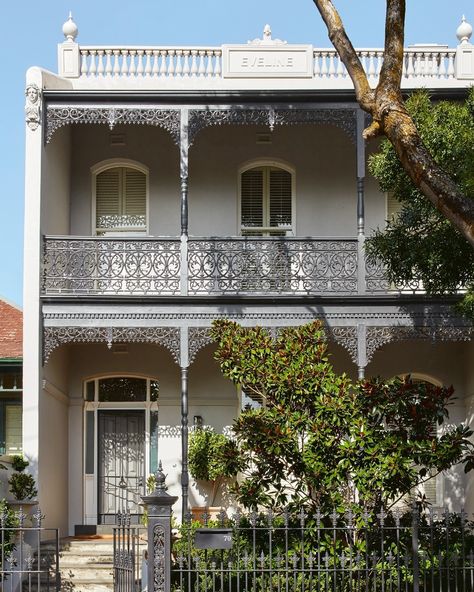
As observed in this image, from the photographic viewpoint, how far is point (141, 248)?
1955 cm

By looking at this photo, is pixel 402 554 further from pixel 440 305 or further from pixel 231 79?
pixel 231 79

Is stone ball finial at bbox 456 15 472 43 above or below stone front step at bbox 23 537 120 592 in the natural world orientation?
above

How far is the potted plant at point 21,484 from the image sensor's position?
18.0 m

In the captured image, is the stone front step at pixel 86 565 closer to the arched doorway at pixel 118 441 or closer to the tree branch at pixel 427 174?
the arched doorway at pixel 118 441

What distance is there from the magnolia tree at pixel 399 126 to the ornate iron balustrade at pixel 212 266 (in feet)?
23.5

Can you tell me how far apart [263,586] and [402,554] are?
5.07 ft

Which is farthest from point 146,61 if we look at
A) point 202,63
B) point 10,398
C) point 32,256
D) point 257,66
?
point 10,398

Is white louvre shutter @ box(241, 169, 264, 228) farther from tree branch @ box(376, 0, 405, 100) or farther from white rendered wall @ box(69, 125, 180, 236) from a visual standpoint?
tree branch @ box(376, 0, 405, 100)

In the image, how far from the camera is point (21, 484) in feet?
59.3

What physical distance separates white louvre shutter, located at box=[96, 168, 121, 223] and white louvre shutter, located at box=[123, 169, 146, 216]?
0.45 feet

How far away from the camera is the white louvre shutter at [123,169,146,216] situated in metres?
21.5

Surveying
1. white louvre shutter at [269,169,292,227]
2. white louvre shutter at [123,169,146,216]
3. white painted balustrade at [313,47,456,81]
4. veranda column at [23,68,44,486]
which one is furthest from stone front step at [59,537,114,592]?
white painted balustrade at [313,47,456,81]

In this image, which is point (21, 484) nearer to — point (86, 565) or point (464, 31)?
point (86, 565)

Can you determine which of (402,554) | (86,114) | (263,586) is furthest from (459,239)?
(86,114)
